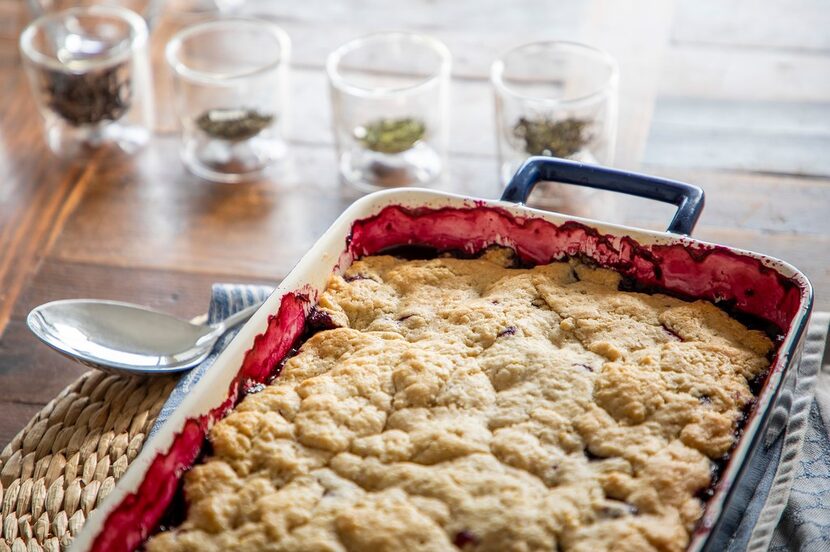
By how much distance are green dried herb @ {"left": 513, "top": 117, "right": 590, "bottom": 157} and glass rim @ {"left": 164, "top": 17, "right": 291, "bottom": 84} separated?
0.50 m

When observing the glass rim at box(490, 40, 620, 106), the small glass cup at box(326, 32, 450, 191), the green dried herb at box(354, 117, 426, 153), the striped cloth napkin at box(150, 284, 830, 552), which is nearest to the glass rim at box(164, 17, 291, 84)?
the small glass cup at box(326, 32, 450, 191)

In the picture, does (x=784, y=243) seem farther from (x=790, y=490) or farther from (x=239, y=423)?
(x=239, y=423)

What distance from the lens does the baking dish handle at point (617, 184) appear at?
3.93 feet

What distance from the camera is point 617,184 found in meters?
1.24

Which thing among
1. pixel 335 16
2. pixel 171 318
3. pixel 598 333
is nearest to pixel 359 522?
pixel 598 333

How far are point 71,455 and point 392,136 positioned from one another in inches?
35.8

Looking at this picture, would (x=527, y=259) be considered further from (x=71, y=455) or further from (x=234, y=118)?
(x=234, y=118)

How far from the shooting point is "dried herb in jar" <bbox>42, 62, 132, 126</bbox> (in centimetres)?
201

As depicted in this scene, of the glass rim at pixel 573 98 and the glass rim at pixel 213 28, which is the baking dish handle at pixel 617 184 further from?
the glass rim at pixel 213 28

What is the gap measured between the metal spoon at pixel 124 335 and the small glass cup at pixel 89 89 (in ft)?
2.37

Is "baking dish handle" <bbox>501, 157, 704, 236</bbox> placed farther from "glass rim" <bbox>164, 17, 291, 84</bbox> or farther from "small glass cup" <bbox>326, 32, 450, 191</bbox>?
"glass rim" <bbox>164, 17, 291, 84</bbox>

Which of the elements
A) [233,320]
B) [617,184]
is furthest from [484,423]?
[233,320]

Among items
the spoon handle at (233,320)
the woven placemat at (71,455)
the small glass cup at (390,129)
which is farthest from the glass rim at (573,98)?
the woven placemat at (71,455)

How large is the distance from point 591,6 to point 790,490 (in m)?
1.44
